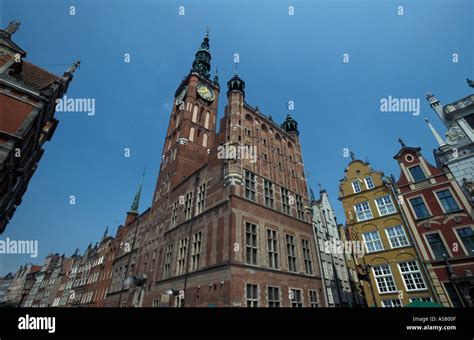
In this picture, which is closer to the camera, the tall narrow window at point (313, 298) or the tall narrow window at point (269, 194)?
the tall narrow window at point (313, 298)

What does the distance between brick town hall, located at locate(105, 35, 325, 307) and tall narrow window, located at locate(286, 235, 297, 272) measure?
10 centimetres

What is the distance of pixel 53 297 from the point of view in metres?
62.2

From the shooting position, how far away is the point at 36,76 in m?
23.3

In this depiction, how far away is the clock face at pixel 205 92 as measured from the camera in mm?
41725

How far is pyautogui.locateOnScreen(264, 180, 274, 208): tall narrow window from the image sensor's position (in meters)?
22.8

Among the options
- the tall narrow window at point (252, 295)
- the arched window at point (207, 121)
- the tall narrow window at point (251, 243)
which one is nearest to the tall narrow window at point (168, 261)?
the tall narrow window at point (251, 243)

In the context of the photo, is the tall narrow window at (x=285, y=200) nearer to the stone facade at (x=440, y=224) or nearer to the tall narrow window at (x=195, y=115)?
the stone facade at (x=440, y=224)

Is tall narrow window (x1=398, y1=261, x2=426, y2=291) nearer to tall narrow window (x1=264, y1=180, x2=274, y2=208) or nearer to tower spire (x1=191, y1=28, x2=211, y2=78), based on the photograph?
tall narrow window (x1=264, y1=180, x2=274, y2=208)

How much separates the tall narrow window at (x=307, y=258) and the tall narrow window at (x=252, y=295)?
7.47 metres

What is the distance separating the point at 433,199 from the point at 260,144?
1784 cm

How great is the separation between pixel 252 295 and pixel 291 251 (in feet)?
22.5

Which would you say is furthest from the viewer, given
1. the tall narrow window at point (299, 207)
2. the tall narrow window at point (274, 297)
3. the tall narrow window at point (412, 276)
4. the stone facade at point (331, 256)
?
the tall narrow window at point (299, 207)
